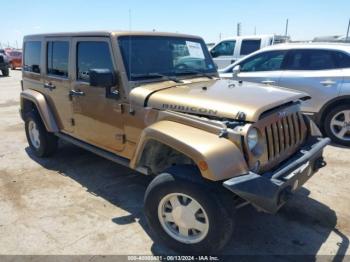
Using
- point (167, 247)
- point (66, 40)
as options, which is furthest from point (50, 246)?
point (66, 40)

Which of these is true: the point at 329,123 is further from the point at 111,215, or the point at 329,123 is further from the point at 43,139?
the point at 43,139

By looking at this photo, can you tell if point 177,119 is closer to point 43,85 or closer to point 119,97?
point 119,97

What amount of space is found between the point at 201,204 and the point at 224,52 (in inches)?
376

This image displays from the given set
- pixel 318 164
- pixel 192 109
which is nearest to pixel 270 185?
pixel 192 109

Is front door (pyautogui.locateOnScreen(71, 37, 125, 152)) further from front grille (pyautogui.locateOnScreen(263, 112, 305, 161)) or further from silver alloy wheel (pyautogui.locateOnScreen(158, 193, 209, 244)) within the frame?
front grille (pyautogui.locateOnScreen(263, 112, 305, 161))

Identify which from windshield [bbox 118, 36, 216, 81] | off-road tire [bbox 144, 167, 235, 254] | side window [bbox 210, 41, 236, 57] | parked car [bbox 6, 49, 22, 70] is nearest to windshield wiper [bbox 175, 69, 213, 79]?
windshield [bbox 118, 36, 216, 81]

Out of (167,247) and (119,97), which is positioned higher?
(119,97)

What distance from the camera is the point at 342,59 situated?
6117mm

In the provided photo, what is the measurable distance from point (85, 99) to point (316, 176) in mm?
3218

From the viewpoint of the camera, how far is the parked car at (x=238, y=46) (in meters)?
11.2

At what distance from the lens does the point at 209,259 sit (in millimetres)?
3053

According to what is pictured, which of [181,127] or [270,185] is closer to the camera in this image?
[270,185]

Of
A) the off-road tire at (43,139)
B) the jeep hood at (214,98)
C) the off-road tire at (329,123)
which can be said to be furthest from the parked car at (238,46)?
the jeep hood at (214,98)

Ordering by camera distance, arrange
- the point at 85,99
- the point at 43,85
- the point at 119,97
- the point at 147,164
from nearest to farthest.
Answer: the point at 147,164, the point at 119,97, the point at 85,99, the point at 43,85
